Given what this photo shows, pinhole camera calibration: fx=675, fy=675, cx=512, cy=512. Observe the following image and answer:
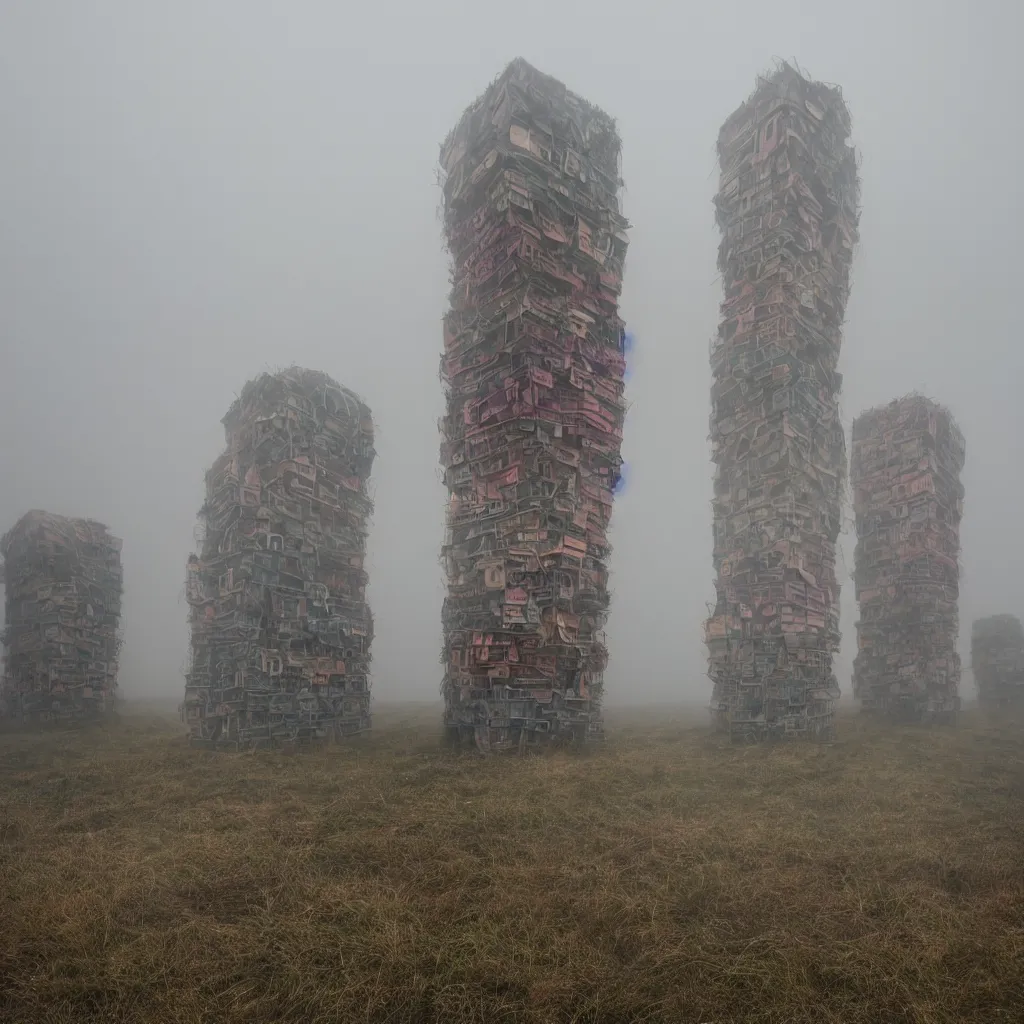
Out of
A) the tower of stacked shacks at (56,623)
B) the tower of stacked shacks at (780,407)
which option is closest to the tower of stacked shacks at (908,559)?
the tower of stacked shacks at (780,407)

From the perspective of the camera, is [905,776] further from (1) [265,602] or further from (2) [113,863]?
(1) [265,602]

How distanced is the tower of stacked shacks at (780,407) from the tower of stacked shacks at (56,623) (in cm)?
1832

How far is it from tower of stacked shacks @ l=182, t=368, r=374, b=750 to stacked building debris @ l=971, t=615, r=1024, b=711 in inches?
844

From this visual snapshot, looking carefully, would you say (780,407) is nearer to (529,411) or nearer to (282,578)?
(529,411)

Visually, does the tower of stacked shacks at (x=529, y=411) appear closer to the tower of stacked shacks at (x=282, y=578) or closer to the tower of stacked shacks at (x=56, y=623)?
the tower of stacked shacks at (x=282, y=578)

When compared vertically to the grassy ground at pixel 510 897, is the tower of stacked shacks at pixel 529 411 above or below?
above

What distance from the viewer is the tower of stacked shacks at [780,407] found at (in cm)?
1415

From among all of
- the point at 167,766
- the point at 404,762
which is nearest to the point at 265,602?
the point at 167,766

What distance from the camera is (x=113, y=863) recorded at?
6.19m

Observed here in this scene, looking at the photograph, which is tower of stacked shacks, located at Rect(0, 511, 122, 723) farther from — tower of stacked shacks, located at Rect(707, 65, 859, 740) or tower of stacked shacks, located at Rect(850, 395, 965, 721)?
tower of stacked shacks, located at Rect(850, 395, 965, 721)

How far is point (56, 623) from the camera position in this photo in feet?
66.2

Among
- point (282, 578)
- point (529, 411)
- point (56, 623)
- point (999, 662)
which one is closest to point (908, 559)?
point (999, 662)

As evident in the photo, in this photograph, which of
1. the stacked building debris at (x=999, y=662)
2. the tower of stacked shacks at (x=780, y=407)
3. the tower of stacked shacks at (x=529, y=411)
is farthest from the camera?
the stacked building debris at (x=999, y=662)

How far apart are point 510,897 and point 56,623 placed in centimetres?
2005
